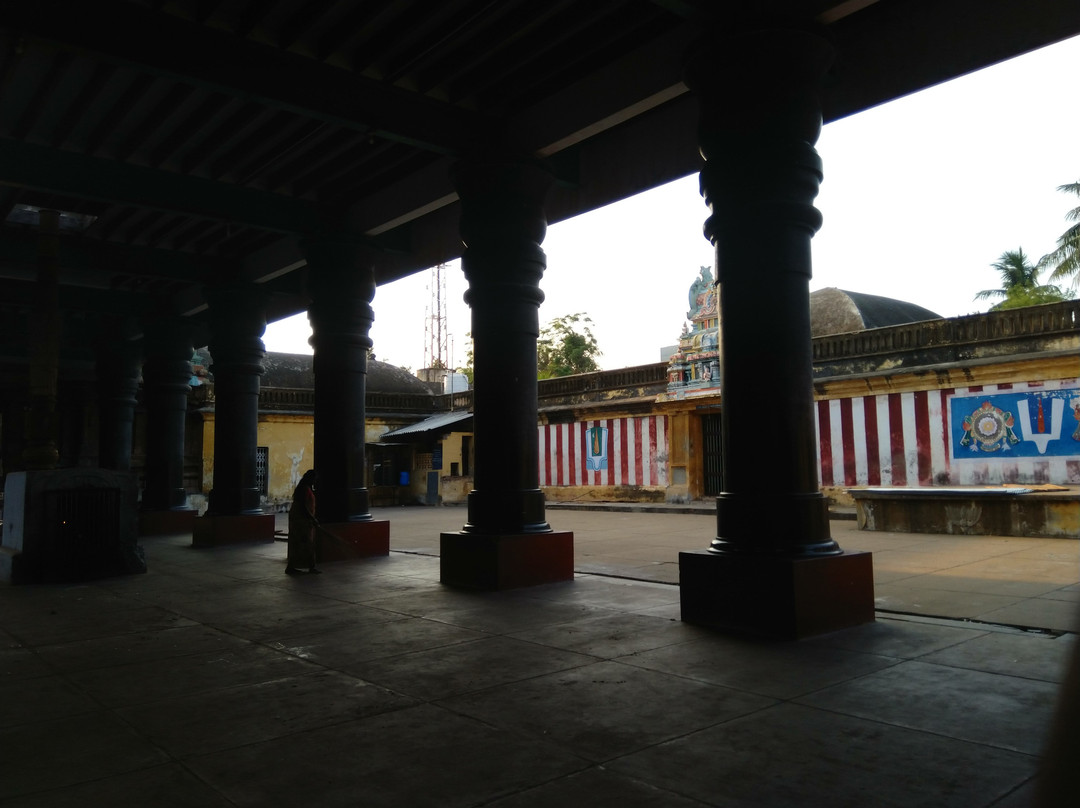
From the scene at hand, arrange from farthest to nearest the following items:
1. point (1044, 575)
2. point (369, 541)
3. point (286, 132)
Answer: point (369, 541) → point (286, 132) → point (1044, 575)

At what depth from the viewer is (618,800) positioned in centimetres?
219

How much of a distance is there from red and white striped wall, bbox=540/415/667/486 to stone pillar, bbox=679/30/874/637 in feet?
46.4

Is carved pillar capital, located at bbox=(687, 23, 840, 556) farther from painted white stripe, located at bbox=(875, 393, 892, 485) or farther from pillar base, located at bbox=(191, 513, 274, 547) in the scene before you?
painted white stripe, located at bbox=(875, 393, 892, 485)

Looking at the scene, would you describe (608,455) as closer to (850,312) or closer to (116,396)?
(850,312)

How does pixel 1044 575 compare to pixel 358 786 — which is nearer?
pixel 358 786

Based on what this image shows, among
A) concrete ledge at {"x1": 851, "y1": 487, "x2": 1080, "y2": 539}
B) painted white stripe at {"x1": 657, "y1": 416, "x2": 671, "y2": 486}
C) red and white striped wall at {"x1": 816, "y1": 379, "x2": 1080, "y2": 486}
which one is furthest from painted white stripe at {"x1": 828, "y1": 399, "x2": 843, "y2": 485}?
painted white stripe at {"x1": 657, "y1": 416, "x2": 671, "y2": 486}

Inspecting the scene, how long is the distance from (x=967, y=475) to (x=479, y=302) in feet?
33.6

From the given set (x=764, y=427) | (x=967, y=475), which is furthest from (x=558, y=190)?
(x=967, y=475)

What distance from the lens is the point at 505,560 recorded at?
6031 mm

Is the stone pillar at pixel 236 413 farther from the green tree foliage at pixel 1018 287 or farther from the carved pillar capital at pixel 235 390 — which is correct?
the green tree foliage at pixel 1018 287

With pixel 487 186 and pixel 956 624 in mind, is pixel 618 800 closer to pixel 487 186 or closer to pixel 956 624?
pixel 956 624

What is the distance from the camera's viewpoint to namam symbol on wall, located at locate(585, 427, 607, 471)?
20.1 m

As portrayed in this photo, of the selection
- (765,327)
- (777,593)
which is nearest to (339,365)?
(765,327)

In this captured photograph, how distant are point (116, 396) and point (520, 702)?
1360 cm
